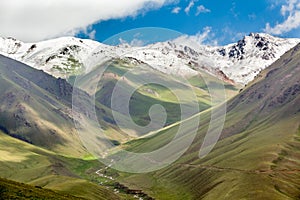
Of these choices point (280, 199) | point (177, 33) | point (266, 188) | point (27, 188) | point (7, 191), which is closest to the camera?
point (177, 33)

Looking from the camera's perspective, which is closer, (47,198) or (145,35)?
(145,35)

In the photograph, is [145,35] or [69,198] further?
[69,198]

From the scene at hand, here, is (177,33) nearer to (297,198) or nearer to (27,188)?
(27,188)

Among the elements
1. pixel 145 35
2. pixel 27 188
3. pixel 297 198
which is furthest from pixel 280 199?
pixel 145 35

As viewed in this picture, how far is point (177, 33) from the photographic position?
74312 millimetres

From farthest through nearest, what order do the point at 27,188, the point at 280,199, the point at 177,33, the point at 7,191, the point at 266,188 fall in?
the point at 266,188, the point at 280,199, the point at 27,188, the point at 7,191, the point at 177,33

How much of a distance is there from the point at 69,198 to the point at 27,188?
591 inches

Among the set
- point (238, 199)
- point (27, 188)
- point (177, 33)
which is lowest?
point (238, 199)

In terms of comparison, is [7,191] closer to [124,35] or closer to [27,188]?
[27,188]

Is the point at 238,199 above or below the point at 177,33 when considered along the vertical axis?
below

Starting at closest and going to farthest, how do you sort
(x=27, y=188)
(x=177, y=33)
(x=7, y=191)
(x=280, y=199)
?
(x=177, y=33) → (x=7, y=191) → (x=27, y=188) → (x=280, y=199)

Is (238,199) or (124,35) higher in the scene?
(124,35)

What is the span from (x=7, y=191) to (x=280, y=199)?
108319 millimetres

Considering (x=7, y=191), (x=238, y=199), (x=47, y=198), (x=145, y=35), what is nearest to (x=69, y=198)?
(x=47, y=198)
